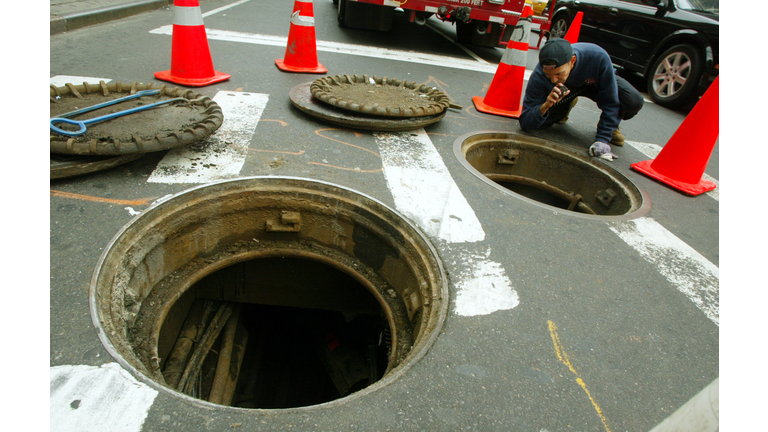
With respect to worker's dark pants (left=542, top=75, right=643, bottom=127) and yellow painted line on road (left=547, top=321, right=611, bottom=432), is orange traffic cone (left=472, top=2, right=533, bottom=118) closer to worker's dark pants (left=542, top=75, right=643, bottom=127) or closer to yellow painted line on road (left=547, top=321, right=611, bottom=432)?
worker's dark pants (left=542, top=75, right=643, bottom=127)

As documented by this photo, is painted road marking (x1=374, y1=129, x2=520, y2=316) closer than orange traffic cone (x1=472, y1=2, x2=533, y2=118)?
Yes

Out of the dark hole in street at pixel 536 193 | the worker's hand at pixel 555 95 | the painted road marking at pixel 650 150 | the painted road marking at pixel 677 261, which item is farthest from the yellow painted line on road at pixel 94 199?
the painted road marking at pixel 650 150

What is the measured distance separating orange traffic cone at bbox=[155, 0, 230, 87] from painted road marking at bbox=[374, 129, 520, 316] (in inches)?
76.1

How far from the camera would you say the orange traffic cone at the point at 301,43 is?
448 centimetres

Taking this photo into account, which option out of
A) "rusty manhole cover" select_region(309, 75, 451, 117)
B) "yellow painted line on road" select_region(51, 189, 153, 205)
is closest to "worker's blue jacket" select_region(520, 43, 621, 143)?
"rusty manhole cover" select_region(309, 75, 451, 117)

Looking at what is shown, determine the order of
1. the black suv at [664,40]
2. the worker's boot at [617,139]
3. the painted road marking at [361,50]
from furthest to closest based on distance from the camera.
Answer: the painted road marking at [361,50]
the black suv at [664,40]
the worker's boot at [617,139]

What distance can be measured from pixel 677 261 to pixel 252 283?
120 inches

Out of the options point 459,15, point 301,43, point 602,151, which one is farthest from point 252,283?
point 459,15

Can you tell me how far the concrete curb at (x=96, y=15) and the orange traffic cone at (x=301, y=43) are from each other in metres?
2.89

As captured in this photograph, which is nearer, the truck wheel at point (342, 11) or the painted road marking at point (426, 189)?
the painted road marking at point (426, 189)

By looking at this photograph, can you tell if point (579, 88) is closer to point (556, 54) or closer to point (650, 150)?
point (556, 54)

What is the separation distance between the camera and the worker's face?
134 inches

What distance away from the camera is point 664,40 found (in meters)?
5.85

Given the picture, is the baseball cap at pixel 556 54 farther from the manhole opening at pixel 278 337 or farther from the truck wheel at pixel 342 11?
the truck wheel at pixel 342 11
